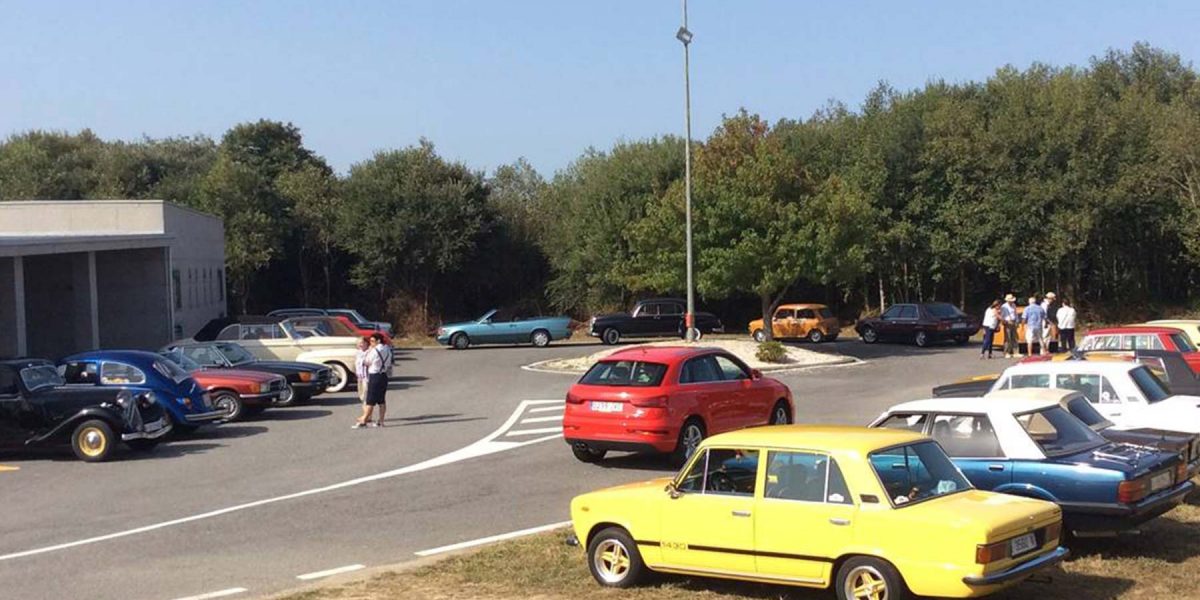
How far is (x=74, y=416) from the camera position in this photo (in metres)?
18.8

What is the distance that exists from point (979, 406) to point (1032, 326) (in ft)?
74.7

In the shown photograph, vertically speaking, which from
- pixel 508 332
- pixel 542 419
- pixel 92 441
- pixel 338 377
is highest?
pixel 508 332

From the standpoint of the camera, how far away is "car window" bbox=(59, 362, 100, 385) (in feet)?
68.2

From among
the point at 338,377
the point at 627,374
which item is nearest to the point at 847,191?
the point at 338,377

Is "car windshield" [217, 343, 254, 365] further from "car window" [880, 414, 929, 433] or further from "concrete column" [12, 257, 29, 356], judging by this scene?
Result: "car window" [880, 414, 929, 433]

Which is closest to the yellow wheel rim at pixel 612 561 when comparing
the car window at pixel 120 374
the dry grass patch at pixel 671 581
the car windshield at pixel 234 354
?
the dry grass patch at pixel 671 581

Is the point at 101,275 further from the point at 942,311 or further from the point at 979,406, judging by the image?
the point at 979,406

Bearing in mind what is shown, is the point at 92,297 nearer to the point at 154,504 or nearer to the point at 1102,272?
the point at 154,504

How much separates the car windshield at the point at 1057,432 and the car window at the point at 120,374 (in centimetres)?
1510

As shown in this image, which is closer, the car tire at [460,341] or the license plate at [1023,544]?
the license plate at [1023,544]

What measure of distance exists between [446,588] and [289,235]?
51799mm

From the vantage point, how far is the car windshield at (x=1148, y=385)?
569 inches

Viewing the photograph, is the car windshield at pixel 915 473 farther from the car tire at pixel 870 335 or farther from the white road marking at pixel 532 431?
the car tire at pixel 870 335

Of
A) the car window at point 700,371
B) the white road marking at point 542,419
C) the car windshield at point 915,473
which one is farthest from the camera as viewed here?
the white road marking at point 542,419
